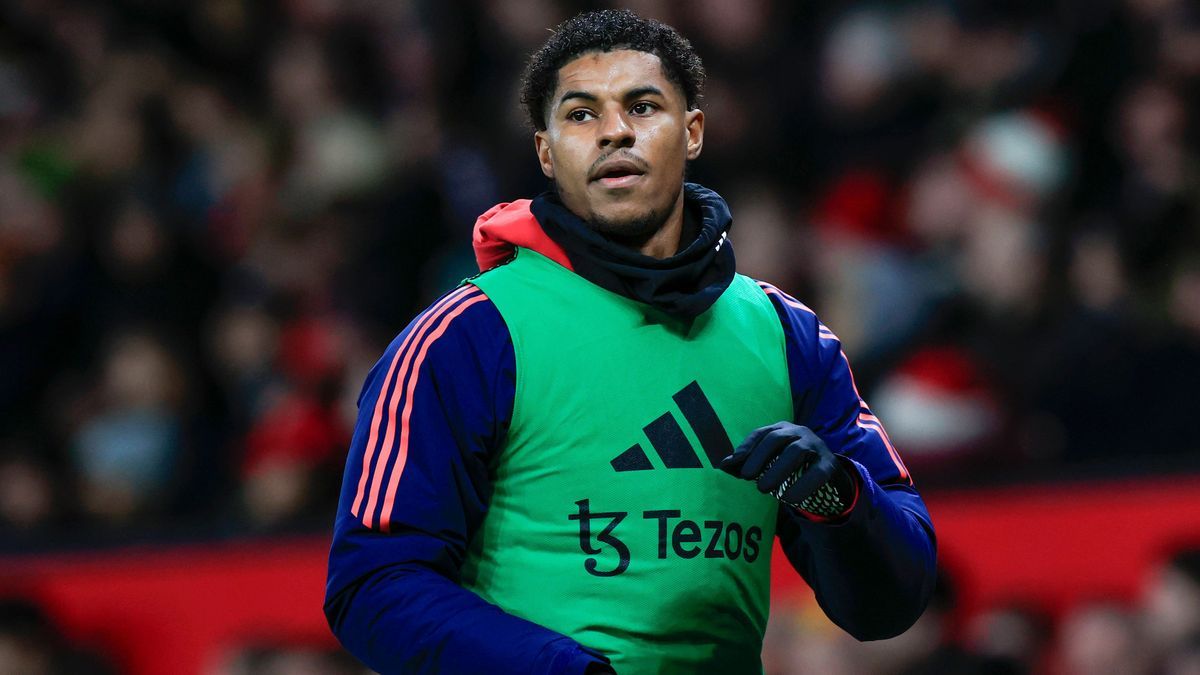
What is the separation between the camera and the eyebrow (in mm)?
2875

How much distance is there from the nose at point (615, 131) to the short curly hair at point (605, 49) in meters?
0.12

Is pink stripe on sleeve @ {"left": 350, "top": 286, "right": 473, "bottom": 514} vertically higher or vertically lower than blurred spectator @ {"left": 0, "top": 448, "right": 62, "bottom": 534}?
higher

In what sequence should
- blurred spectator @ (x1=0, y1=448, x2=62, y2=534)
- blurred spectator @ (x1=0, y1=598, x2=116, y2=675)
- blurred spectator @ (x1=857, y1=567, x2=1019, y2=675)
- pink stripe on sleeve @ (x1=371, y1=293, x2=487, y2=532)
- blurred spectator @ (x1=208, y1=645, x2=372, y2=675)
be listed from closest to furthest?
1. pink stripe on sleeve @ (x1=371, y1=293, x2=487, y2=532)
2. blurred spectator @ (x1=857, y1=567, x2=1019, y2=675)
3. blurred spectator @ (x1=208, y1=645, x2=372, y2=675)
4. blurred spectator @ (x1=0, y1=598, x2=116, y2=675)
5. blurred spectator @ (x1=0, y1=448, x2=62, y2=534)

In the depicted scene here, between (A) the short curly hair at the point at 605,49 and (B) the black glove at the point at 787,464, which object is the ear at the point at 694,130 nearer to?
(A) the short curly hair at the point at 605,49

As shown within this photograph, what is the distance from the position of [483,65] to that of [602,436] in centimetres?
564

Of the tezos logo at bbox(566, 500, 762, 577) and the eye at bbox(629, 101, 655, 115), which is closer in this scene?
the tezos logo at bbox(566, 500, 762, 577)

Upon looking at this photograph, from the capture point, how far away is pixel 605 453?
2.71 meters

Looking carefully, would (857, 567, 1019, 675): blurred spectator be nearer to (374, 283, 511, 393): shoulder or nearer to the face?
the face

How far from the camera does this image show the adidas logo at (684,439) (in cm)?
273

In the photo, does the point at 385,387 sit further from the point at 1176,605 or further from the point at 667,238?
the point at 1176,605

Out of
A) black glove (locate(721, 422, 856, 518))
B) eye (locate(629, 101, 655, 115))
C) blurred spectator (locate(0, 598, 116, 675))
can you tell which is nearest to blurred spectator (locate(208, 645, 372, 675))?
blurred spectator (locate(0, 598, 116, 675))

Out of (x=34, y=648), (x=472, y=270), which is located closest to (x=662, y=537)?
(x=472, y=270)

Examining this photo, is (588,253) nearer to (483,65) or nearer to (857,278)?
(857,278)

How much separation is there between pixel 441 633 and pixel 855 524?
63 cm
